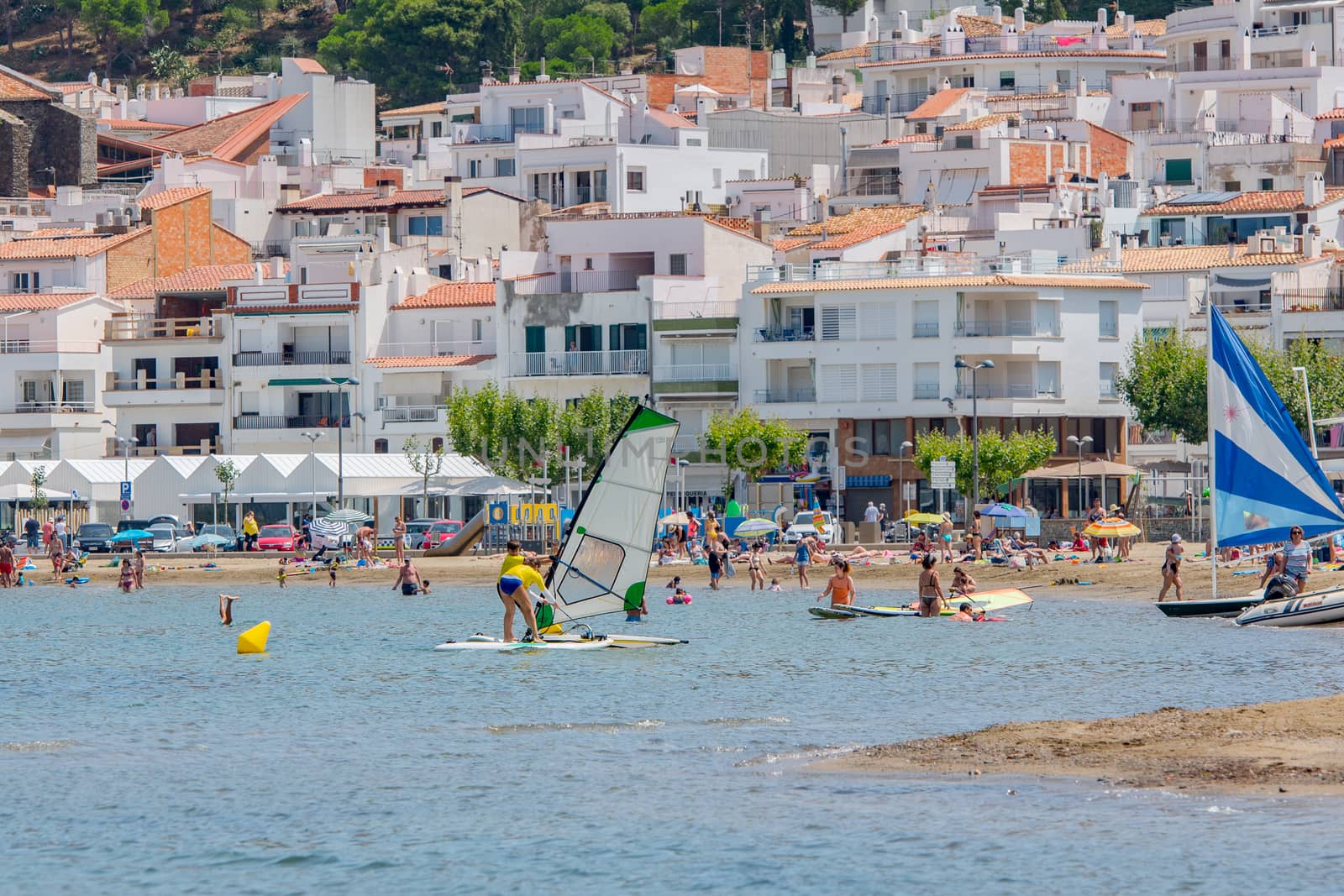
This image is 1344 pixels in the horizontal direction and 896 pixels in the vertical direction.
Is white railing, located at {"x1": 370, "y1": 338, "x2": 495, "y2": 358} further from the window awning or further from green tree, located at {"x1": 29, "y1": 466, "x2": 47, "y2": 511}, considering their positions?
green tree, located at {"x1": 29, "y1": 466, "x2": 47, "y2": 511}

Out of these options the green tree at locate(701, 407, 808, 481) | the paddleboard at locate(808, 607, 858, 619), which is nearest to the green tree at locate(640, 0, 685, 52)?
the green tree at locate(701, 407, 808, 481)

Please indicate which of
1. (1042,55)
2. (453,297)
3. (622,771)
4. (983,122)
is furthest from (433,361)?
(622,771)

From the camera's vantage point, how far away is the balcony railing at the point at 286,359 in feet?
300

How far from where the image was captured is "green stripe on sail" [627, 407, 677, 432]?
3731 centimetres

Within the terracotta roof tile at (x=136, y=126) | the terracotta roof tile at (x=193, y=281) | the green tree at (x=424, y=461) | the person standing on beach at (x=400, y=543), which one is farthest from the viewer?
the terracotta roof tile at (x=136, y=126)

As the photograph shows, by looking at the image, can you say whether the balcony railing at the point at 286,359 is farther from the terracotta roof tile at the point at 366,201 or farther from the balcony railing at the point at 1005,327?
the balcony railing at the point at 1005,327

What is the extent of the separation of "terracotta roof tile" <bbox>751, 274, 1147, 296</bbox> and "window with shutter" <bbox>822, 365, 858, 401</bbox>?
2617 millimetres

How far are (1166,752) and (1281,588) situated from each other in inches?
695

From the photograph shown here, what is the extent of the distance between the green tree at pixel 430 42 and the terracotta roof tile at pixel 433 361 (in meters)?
60.4

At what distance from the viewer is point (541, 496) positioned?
255ft

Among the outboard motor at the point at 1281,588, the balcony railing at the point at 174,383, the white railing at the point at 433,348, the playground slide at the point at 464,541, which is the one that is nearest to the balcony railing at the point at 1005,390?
the playground slide at the point at 464,541

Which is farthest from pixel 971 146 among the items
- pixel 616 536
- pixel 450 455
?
pixel 616 536

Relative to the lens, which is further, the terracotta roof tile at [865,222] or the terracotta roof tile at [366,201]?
the terracotta roof tile at [366,201]

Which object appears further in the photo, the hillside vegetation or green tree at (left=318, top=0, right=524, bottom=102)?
the hillside vegetation
